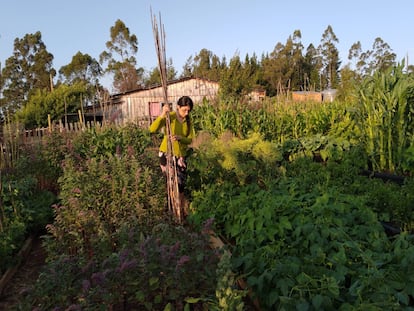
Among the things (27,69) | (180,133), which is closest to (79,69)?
(27,69)

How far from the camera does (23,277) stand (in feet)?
11.1

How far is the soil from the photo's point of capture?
9.63ft

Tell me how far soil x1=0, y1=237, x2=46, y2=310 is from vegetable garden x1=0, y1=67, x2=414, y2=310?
22 cm

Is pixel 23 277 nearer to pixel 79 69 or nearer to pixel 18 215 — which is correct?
pixel 18 215

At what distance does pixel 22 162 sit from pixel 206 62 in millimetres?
40121

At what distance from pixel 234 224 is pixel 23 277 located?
2.20 m

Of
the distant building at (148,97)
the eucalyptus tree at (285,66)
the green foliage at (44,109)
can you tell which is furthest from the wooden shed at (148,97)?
the eucalyptus tree at (285,66)

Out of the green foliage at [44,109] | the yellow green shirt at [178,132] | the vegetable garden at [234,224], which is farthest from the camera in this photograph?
the green foliage at [44,109]

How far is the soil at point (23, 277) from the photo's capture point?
9.63 ft

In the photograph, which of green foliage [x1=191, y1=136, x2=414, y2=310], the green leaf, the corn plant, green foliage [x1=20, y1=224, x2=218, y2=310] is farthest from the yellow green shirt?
the corn plant

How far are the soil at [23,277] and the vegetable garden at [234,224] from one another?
224 millimetres

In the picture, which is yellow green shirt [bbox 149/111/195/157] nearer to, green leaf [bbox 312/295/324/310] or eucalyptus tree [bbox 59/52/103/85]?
green leaf [bbox 312/295/324/310]

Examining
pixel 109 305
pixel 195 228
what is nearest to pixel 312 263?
pixel 109 305

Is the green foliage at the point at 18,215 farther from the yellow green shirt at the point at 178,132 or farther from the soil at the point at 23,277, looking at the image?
the yellow green shirt at the point at 178,132
